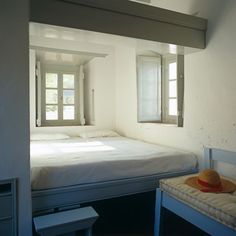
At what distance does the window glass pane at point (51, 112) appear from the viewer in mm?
4551

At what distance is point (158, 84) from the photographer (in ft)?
11.4

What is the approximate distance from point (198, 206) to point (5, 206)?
1274 millimetres

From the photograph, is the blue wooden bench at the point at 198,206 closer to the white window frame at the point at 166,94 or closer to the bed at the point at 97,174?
the bed at the point at 97,174

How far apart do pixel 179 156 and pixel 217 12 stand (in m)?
1.50

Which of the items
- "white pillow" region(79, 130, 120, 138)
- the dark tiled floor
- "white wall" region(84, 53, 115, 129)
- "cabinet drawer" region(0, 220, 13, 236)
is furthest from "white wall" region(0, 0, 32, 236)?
Result: "white wall" region(84, 53, 115, 129)

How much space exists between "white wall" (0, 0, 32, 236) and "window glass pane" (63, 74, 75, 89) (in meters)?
3.23

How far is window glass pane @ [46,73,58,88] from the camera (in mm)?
4582

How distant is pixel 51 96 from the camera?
180 inches

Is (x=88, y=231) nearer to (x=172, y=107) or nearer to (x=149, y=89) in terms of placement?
(x=172, y=107)

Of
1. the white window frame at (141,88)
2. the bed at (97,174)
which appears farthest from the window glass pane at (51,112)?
the bed at (97,174)

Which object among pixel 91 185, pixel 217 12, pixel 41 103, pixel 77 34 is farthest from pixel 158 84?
pixel 41 103

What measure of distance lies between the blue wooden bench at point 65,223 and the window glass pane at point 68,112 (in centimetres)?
311

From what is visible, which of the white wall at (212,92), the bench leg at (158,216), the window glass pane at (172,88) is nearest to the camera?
the bench leg at (158,216)

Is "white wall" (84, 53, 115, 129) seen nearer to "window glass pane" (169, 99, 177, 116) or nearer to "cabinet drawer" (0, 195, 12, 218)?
"window glass pane" (169, 99, 177, 116)
